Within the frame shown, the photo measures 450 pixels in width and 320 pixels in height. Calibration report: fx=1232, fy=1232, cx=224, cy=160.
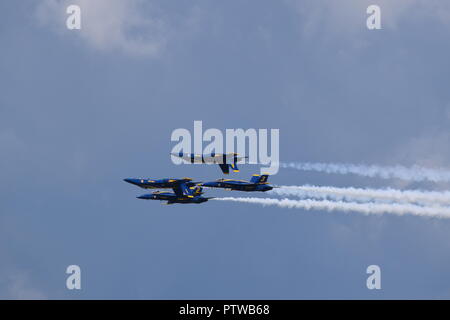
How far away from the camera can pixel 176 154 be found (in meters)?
196
